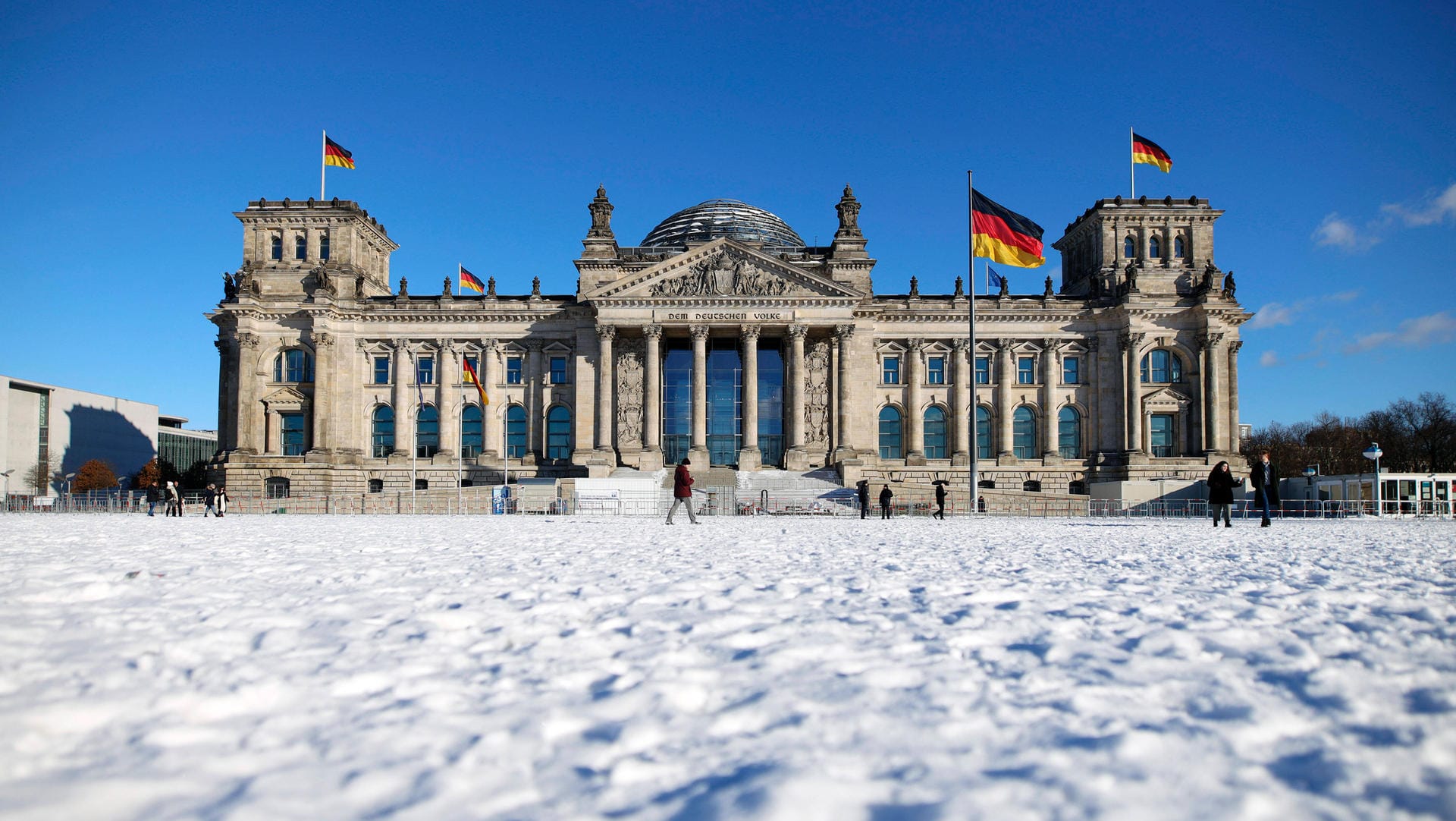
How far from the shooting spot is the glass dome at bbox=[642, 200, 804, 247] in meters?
64.6

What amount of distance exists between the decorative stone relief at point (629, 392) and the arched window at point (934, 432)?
1923 centimetres

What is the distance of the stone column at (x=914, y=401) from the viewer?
2293 inches

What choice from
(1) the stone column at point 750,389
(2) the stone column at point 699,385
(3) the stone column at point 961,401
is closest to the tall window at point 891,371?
(3) the stone column at point 961,401

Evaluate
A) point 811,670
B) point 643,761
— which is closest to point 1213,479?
point 811,670

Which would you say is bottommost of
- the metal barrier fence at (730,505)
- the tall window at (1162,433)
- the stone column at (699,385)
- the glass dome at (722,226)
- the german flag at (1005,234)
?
the metal barrier fence at (730,505)

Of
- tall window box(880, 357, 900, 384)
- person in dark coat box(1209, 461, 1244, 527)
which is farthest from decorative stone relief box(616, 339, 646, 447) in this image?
person in dark coat box(1209, 461, 1244, 527)

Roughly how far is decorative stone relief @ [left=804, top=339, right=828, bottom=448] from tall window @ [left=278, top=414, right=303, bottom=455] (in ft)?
111

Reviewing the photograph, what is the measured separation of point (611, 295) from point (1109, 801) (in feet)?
174

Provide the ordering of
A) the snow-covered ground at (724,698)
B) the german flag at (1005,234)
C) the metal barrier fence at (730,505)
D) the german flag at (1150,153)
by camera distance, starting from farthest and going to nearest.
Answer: the german flag at (1150,153) → the metal barrier fence at (730,505) → the german flag at (1005,234) → the snow-covered ground at (724,698)

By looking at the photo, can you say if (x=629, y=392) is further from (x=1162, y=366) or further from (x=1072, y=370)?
(x=1162, y=366)

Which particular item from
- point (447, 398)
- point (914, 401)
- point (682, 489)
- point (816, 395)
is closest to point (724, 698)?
point (682, 489)

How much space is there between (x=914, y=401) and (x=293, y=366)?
138 feet

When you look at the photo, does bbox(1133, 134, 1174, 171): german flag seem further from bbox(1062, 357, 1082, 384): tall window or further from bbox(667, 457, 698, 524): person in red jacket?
bbox(667, 457, 698, 524): person in red jacket

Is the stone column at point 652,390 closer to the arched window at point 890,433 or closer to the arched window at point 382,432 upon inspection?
the arched window at point 890,433
